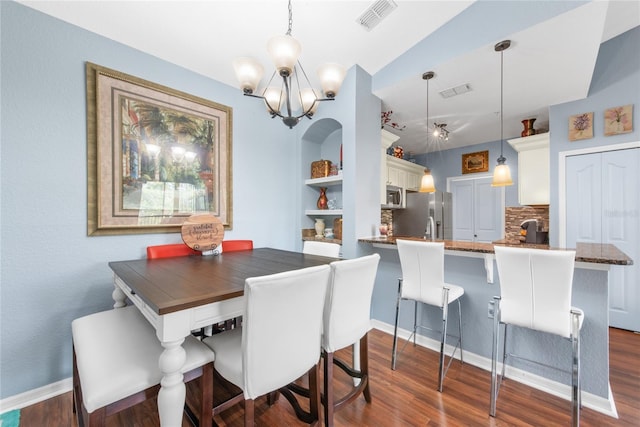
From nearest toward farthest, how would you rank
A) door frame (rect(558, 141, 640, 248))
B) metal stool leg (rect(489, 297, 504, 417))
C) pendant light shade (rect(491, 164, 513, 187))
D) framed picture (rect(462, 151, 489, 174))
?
metal stool leg (rect(489, 297, 504, 417)) → pendant light shade (rect(491, 164, 513, 187)) → door frame (rect(558, 141, 640, 248)) → framed picture (rect(462, 151, 489, 174))

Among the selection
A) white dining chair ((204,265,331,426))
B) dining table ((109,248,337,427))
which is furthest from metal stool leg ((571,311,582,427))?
dining table ((109,248,337,427))

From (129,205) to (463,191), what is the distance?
5.28 m

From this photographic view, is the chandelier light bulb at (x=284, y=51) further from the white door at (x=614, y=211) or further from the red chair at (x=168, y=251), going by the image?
the white door at (x=614, y=211)

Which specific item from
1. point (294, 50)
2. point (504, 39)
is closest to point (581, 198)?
point (504, 39)

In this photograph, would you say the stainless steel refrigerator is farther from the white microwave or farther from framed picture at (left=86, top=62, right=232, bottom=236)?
framed picture at (left=86, top=62, right=232, bottom=236)

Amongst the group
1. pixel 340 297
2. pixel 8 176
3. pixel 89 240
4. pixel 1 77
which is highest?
pixel 1 77

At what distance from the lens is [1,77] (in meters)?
1.67

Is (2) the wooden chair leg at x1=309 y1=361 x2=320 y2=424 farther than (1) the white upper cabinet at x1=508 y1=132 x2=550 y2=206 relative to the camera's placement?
No

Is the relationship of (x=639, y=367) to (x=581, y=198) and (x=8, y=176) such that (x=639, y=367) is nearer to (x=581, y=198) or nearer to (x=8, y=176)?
(x=581, y=198)

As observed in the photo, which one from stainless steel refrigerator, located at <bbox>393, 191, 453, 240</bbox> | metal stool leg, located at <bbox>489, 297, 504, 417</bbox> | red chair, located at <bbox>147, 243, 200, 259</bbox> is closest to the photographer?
metal stool leg, located at <bbox>489, 297, 504, 417</bbox>

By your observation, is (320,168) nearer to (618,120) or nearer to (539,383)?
(539,383)

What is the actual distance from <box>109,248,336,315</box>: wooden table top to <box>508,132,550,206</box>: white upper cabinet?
3366 mm

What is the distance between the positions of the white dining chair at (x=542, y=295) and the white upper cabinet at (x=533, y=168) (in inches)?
100.0

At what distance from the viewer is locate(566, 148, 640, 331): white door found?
2633 mm
